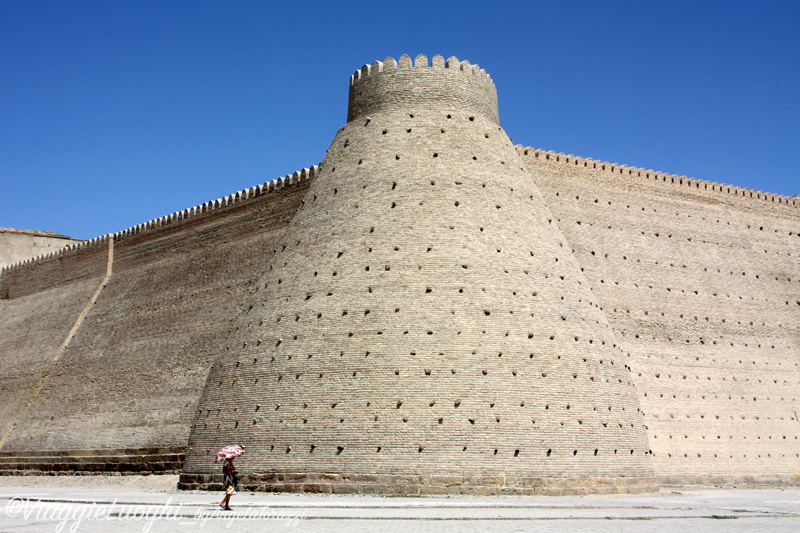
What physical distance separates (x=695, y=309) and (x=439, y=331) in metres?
7.51

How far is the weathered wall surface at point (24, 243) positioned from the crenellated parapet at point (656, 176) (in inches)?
829

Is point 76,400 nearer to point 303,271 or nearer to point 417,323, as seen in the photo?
point 303,271

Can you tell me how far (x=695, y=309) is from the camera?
17328 mm

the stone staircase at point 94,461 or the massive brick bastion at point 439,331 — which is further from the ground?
the massive brick bastion at point 439,331

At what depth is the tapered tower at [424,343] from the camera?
1160 centimetres

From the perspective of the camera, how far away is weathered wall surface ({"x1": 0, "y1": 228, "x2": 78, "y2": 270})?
99.3ft

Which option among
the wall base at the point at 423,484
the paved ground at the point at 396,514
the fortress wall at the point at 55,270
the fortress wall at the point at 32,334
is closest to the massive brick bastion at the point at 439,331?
the wall base at the point at 423,484

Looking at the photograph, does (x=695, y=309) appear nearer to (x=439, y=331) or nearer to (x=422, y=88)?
(x=422, y=88)

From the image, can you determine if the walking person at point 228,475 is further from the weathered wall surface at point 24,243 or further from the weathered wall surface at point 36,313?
the weathered wall surface at point 24,243

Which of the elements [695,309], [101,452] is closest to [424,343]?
[695,309]

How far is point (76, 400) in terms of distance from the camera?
1975cm

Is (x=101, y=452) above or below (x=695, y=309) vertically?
below

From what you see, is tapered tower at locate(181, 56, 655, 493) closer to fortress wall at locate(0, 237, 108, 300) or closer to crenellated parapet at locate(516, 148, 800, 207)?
crenellated parapet at locate(516, 148, 800, 207)

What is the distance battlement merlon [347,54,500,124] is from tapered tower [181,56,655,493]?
0.05m
